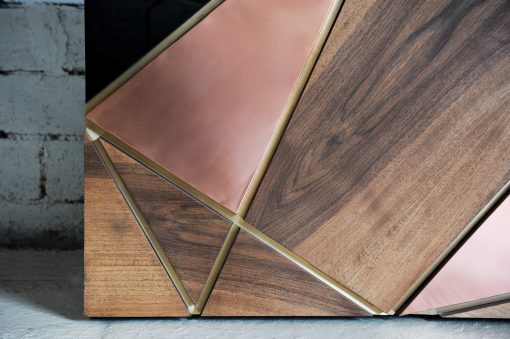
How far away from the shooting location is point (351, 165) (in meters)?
0.86

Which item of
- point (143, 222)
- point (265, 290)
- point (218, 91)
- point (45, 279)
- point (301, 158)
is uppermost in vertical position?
point (218, 91)

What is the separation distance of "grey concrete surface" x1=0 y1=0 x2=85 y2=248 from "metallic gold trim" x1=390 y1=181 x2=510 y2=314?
83 cm

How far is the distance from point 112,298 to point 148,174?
0.74 feet

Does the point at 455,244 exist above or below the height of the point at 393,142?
below

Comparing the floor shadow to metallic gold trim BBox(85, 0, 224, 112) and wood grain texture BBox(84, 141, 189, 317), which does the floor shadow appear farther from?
metallic gold trim BBox(85, 0, 224, 112)

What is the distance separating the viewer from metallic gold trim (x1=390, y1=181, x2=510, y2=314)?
875mm

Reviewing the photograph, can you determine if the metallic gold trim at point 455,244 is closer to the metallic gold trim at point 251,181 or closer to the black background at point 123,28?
the metallic gold trim at point 251,181

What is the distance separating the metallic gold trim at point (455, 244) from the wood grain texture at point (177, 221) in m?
0.35

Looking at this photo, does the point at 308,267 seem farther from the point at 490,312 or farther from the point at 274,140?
the point at 490,312

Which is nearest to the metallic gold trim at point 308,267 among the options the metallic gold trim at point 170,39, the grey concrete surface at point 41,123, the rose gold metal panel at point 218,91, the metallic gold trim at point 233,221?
the metallic gold trim at point 233,221

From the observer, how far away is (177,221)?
0.86 m

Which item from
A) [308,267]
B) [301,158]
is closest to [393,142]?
[301,158]

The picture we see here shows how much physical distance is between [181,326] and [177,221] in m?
0.19

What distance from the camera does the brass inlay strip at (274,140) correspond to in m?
0.82
